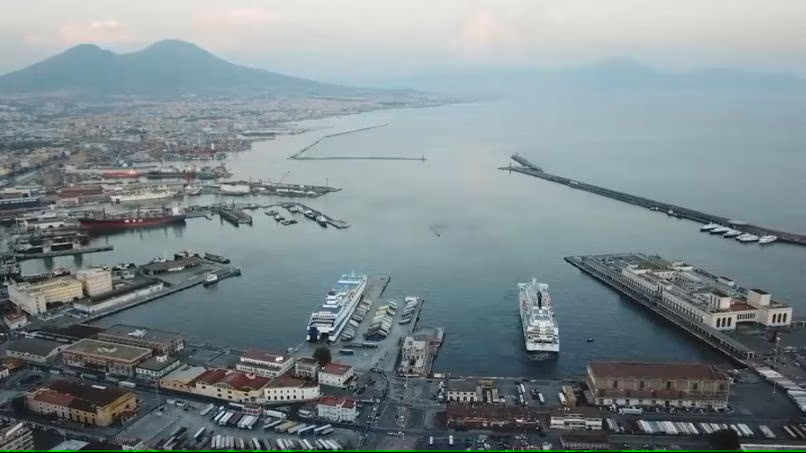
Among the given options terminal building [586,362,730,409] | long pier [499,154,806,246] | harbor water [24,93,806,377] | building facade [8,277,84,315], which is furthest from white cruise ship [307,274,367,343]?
long pier [499,154,806,246]

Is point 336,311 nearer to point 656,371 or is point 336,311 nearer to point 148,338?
point 148,338

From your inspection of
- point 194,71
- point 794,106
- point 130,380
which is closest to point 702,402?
point 130,380

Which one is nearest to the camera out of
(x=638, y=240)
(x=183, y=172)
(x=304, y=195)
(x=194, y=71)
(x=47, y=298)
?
(x=47, y=298)

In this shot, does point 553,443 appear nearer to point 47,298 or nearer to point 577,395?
point 577,395

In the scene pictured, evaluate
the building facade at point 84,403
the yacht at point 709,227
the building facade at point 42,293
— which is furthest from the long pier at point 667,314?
the building facade at point 42,293

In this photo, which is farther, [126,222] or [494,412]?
[126,222]

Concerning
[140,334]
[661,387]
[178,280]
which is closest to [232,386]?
[140,334]
